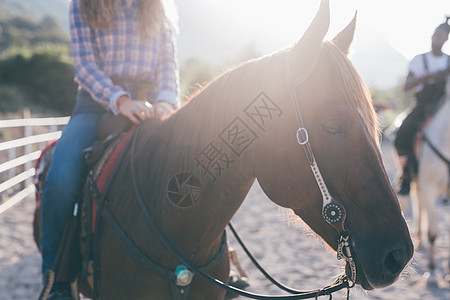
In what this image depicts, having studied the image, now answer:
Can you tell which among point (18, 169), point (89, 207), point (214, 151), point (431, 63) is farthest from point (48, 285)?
point (18, 169)

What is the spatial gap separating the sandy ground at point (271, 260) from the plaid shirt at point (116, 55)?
5.21 feet

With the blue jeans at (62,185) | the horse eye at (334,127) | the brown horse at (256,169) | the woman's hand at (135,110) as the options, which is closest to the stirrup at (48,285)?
the blue jeans at (62,185)

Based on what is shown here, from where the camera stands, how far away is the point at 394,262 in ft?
4.19

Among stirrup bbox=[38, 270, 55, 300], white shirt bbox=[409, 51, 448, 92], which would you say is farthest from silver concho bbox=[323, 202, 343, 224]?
white shirt bbox=[409, 51, 448, 92]

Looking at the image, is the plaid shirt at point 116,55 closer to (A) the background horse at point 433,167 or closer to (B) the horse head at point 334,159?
(B) the horse head at point 334,159

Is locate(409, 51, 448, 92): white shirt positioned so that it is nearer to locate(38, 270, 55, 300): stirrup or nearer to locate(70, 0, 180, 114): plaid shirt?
locate(70, 0, 180, 114): plaid shirt

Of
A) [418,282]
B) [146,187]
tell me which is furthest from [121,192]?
[418,282]

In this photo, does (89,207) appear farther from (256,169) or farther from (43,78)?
(43,78)

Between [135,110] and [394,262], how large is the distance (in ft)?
4.60

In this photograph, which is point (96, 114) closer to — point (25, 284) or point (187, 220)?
point (187, 220)

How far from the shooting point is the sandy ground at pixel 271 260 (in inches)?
161

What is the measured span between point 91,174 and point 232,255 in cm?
99

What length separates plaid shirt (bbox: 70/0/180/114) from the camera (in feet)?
7.03

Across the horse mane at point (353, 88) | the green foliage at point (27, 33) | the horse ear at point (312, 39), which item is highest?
the green foliage at point (27, 33)
